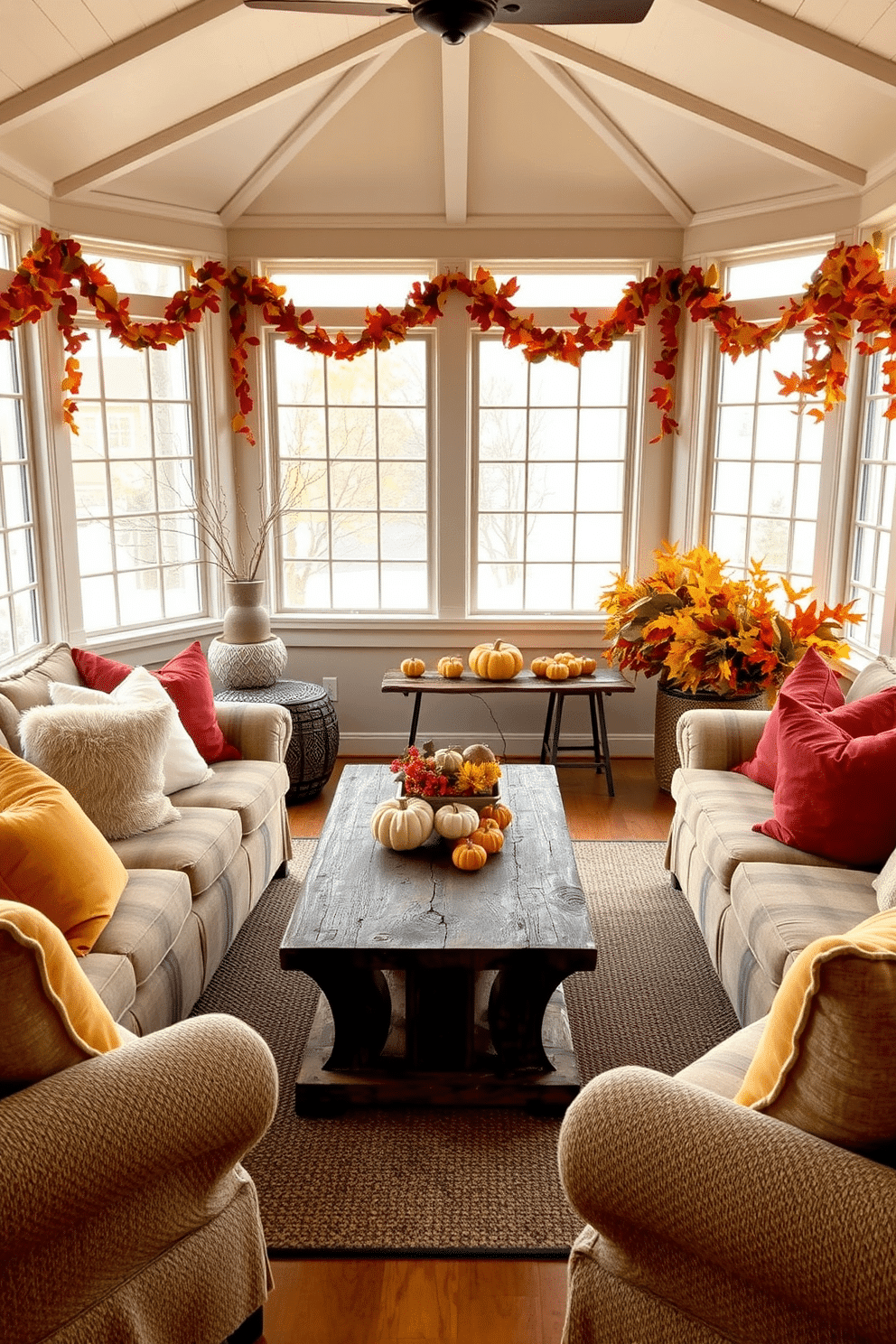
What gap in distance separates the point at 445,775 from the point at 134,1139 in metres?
1.57

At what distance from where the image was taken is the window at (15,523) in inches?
158

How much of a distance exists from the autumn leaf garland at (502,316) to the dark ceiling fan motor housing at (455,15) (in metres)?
2.02

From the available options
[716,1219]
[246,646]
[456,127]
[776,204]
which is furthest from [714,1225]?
[776,204]

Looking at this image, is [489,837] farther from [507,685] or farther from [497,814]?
[507,685]

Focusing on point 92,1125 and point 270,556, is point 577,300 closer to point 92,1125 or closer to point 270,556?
point 270,556

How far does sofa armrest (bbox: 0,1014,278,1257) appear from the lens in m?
1.38

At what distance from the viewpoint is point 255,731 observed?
370 cm

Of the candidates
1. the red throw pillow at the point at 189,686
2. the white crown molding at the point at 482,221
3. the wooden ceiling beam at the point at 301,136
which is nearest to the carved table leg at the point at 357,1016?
the red throw pillow at the point at 189,686

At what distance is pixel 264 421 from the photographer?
5137mm

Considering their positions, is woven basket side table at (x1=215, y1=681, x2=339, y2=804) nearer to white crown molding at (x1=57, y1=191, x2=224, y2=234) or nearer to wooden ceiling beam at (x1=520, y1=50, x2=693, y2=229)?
white crown molding at (x1=57, y1=191, x2=224, y2=234)

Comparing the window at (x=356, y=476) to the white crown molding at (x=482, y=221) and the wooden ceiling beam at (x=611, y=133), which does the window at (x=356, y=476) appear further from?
the wooden ceiling beam at (x=611, y=133)

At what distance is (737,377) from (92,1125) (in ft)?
14.3

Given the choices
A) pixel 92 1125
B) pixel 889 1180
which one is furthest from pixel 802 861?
pixel 92 1125

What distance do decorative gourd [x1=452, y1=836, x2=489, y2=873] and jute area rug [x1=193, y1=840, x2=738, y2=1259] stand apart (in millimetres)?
562
